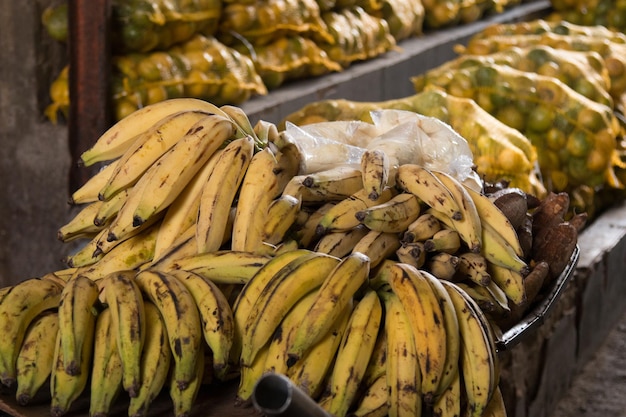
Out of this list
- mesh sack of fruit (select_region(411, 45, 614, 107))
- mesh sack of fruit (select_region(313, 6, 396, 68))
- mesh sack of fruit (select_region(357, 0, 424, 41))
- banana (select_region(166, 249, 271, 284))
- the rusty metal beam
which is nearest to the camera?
banana (select_region(166, 249, 271, 284))

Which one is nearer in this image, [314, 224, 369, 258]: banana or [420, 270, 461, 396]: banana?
[420, 270, 461, 396]: banana

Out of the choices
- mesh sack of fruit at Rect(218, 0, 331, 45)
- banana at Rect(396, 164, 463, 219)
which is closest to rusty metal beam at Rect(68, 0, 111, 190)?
mesh sack of fruit at Rect(218, 0, 331, 45)

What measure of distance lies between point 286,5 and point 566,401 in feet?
7.69

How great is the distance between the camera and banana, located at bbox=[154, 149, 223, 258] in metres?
1.86

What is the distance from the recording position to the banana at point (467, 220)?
1779 millimetres

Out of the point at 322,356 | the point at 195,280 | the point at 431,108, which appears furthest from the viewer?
the point at 431,108

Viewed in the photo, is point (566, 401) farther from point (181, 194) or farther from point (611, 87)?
point (181, 194)

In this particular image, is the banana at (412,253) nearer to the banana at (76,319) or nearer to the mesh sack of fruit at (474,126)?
the banana at (76,319)

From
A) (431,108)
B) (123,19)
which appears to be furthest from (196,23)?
(431,108)

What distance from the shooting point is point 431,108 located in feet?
10.9

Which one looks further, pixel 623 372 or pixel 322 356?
pixel 623 372

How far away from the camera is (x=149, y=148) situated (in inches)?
74.2

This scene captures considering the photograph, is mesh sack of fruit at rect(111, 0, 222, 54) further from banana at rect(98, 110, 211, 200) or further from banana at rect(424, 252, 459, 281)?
banana at rect(424, 252, 459, 281)

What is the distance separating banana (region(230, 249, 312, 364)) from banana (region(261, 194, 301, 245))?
0.10 metres
